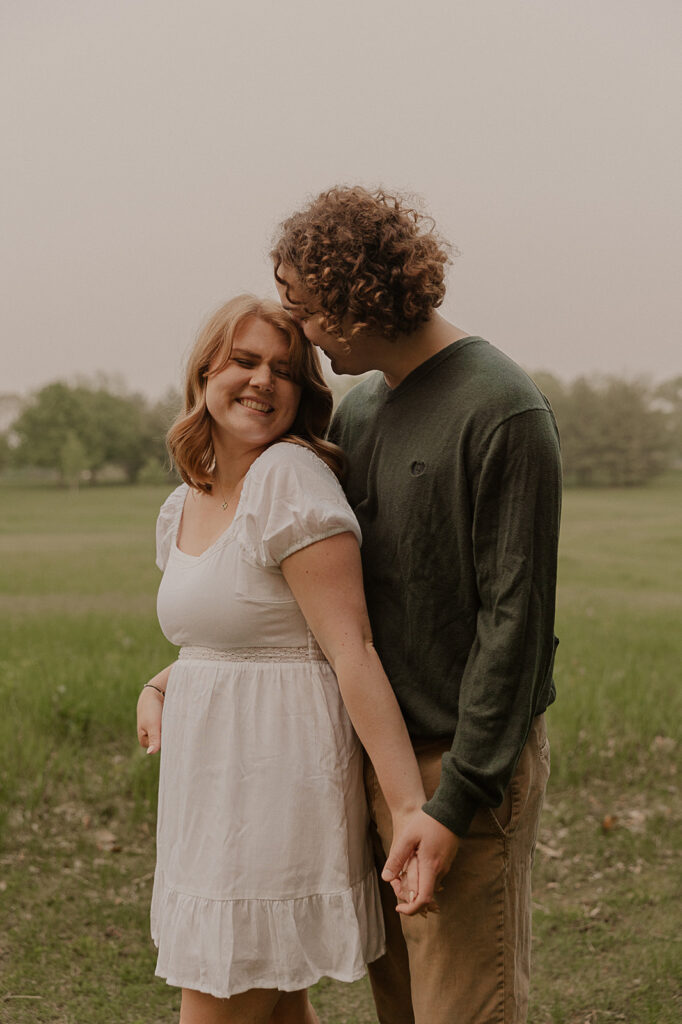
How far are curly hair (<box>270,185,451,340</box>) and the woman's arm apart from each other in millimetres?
371

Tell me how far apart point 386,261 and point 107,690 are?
11.1 ft

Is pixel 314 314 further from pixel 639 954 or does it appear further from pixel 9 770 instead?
pixel 9 770

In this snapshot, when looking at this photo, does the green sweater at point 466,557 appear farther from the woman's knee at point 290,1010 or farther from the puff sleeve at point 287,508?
the woman's knee at point 290,1010

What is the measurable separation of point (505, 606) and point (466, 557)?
11cm

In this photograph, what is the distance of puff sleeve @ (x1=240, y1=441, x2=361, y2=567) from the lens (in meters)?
1.59

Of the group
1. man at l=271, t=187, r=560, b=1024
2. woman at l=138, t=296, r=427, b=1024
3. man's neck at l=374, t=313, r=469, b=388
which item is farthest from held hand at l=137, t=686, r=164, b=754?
man's neck at l=374, t=313, r=469, b=388

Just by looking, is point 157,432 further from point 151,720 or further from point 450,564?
point 450,564

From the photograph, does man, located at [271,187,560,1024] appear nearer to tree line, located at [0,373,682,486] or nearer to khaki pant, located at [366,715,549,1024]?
khaki pant, located at [366,715,549,1024]

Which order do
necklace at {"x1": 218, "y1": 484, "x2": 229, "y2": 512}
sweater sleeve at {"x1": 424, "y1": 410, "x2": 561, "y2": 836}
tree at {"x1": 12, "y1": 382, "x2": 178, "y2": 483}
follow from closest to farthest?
sweater sleeve at {"x1": 424, "y1": 410, "x2": 561, "y2": 836}
necklace at {"x1": 218, "y1": 484, "x2": 229, "y2": 512}
tree at {"x1": 12, "y1": 382, "x2": 178, "y2": 483}

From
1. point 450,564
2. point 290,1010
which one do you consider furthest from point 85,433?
point 450,564

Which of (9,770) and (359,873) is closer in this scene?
(359,873)

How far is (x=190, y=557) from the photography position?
68.7 inches

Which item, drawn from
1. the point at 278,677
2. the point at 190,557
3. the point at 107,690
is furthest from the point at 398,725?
the point at 107,690

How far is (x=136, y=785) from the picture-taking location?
400 centimetres
